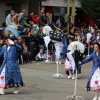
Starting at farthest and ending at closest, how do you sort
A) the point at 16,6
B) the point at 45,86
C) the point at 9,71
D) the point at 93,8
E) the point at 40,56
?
1. the point at 93,8
2. the point at 16,6
3. the point at 40,56
4. the point at 45,86
5. the point at 9,71

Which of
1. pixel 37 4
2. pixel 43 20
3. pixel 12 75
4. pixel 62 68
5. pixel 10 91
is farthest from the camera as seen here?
pixel 37 4

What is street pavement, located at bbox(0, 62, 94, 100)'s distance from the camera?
10.9 meters

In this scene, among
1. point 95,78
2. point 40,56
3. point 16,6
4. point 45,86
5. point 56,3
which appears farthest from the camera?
point 56,3

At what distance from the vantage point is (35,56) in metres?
20.4

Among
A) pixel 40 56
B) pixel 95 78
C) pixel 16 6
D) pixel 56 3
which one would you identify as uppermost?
pixel 56 3

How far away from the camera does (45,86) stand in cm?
1276

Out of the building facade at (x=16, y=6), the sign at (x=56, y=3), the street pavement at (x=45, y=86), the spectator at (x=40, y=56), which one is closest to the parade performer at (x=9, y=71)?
the street pavement at (x=45, y=86)

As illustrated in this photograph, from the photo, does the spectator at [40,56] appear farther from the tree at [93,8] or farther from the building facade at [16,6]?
the tree at [93,8]

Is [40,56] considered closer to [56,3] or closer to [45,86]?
[45,86]

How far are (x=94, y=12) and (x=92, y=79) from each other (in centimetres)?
2173

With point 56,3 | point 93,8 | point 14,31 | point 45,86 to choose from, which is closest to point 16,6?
point 56,3

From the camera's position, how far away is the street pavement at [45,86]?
1095cm

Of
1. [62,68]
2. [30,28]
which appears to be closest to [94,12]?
[30,28]

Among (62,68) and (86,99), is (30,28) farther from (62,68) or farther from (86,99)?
(86,99)
